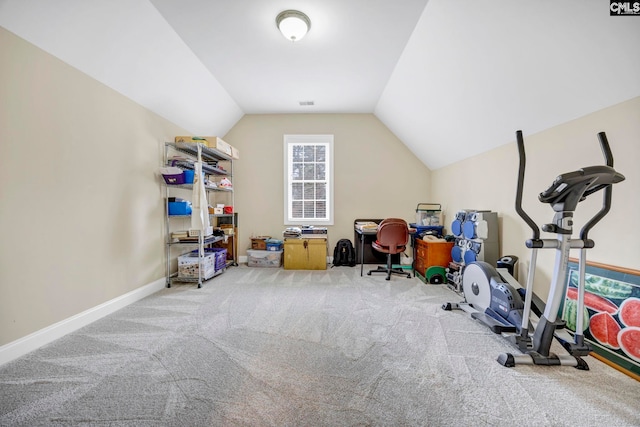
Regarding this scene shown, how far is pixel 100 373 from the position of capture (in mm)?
1578

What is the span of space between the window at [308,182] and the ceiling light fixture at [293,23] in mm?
2532

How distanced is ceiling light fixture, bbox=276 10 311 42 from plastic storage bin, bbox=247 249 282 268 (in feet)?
10.6

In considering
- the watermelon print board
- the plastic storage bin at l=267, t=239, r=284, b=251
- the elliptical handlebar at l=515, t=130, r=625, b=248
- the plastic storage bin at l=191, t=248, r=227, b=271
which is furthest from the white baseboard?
the watermelon print board

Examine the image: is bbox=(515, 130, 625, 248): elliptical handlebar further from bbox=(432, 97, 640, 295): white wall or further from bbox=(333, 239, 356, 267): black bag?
bbox=(333, 239, 356, 267): black bag

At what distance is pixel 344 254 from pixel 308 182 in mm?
1625

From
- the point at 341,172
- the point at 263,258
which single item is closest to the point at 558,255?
the point at 341,172

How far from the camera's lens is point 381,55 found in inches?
116

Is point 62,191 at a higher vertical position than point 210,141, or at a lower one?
lower

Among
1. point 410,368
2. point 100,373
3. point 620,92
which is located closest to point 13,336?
point 100,373

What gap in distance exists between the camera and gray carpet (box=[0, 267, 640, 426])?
1245mm

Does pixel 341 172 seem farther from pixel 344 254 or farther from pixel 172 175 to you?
pixel 172 175

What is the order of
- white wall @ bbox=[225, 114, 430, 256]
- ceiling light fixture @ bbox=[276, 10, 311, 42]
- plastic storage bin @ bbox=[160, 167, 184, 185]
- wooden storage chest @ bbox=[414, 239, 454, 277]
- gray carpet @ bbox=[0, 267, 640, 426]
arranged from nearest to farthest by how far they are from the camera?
gray carpet @ bbox=[0, 267, 640, 426]
ceiling light fixture @ bbox=[276, 10, 311, 42]
plastic storage bin @ bbox=[160, 167, 184, 185]
wooden storage chest @ bbox=[414, 239, 454, 277]
white wall @ bbox=[225, 114, 430, 256]

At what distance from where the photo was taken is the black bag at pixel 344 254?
447cm

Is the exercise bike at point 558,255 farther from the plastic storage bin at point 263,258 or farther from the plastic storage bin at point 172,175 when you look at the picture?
the plastic storage bin at point 172,175
